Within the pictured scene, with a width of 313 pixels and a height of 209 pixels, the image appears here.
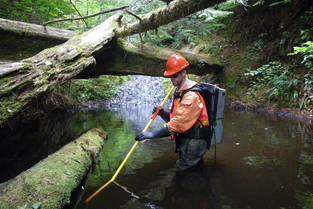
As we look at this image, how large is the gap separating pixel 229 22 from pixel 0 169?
1348cm

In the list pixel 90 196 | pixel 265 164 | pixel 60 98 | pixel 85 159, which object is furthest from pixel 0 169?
pixel 60 98

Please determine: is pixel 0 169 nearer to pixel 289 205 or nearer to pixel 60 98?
pixel 289 205

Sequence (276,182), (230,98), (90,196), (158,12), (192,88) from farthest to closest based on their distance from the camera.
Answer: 1. (230,98)
2. (158,12)
3. (192,88)
4. (276,182)
5. (90,196)

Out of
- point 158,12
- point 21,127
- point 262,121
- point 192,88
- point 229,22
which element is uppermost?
point 229,22

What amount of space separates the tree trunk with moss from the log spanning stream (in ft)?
3.73

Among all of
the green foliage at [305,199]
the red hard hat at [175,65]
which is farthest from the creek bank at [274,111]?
the red hard hat at [175,65]

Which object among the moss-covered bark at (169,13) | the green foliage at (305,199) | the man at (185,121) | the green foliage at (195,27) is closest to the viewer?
the green foliage at (305,199)

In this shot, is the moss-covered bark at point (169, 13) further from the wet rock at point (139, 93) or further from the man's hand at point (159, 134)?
the wet rock at point (139, 93)

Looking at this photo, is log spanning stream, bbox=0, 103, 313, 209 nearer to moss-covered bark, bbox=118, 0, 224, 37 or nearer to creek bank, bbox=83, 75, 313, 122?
moss-covered bark, bbox=118, 0, 224, 37

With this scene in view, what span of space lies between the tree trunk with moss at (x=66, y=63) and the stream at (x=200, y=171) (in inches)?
44.9

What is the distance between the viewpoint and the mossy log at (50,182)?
2.24 metres

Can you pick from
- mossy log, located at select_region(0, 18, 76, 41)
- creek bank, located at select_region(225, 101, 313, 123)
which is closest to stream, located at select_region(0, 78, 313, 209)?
creek bank, located at select_region(225, 101, 313, 123)

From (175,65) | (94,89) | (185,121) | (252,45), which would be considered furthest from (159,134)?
(94,89)

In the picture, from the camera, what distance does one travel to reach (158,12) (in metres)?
7.01
